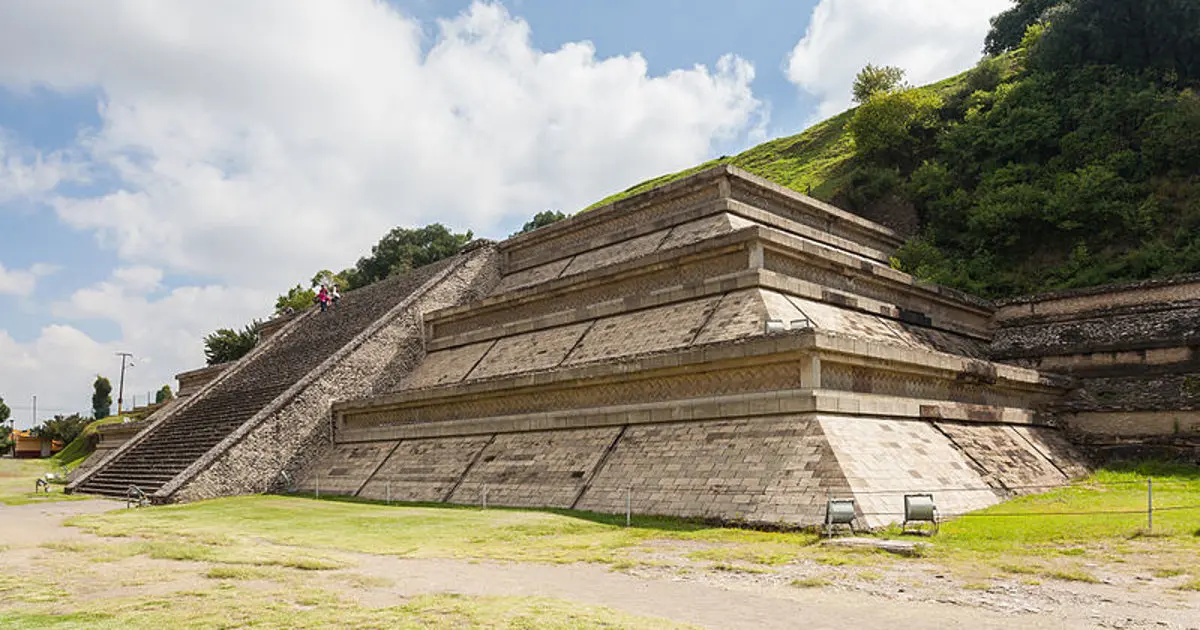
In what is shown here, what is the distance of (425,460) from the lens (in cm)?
1731

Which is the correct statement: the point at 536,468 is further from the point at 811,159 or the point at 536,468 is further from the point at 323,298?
the point at 811,159

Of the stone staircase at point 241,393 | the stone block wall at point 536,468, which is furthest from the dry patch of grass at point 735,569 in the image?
the stone staircase at point 241,393

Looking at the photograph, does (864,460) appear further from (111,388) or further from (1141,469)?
(111,388)

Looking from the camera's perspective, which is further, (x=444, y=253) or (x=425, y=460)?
(x=444, y=253)

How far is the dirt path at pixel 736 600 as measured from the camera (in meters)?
5.71

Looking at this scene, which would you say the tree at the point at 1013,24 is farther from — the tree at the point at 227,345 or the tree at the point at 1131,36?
the tree at the point at 227,345

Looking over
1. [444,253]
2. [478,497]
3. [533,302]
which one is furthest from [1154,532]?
[444,253]

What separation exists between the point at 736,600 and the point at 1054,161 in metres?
21.0

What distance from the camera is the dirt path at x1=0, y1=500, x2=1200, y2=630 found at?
571cm

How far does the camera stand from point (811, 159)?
3675cm

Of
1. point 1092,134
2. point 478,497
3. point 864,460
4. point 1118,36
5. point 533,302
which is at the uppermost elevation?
point 1118,36

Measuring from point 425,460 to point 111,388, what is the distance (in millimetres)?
69269

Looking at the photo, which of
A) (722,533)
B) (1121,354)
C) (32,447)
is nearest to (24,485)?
(722,533)

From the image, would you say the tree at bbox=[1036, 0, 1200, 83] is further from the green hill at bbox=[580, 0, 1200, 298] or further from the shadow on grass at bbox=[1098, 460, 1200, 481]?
the shadow on grass at bbox=[1098, 460, 1200, 481]
